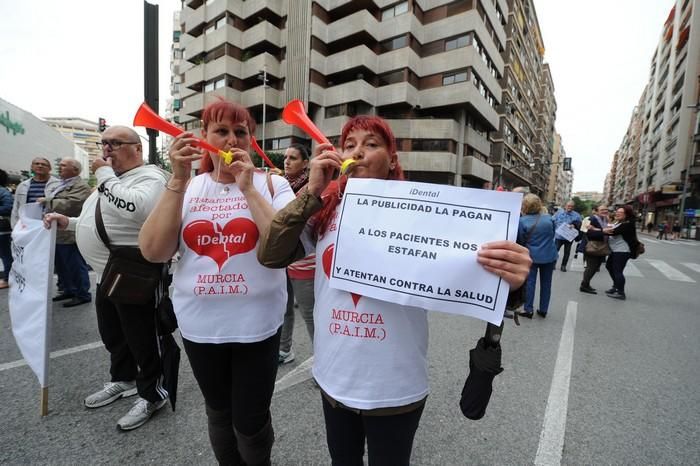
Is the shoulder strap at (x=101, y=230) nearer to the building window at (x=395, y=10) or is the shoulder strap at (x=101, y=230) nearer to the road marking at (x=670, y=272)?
the road marking at (x=670, y=272)

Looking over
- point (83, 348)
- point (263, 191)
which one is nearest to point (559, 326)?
point (263, 191)

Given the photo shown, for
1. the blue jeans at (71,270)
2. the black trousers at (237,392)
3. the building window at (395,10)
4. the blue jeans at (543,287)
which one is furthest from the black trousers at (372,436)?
the building window at (395,10)

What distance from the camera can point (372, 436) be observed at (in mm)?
1207

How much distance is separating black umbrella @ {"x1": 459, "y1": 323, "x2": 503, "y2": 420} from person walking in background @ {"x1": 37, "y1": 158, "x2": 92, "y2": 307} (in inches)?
195

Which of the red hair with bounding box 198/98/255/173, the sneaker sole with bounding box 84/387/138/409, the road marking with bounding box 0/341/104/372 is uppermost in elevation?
the red hair with bounding box 198/98/255/173

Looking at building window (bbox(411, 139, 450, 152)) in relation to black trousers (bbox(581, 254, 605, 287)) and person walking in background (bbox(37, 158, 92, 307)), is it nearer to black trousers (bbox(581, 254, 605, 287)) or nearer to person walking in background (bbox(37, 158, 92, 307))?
black trousers (bbox(581, 254, 605, 287))

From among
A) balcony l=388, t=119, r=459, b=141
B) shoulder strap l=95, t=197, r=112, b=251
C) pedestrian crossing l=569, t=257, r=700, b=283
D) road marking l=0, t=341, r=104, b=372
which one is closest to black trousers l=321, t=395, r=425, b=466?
shoulder strap l=95, t=197, r=112, b=251

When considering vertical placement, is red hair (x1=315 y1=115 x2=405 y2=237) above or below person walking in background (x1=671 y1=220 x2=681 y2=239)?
above

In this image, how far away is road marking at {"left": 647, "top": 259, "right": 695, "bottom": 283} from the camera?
8.33 m

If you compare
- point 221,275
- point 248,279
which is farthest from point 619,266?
point 221,275

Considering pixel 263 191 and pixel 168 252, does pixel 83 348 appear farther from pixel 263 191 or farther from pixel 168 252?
pixel 263 191

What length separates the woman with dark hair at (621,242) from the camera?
6.00 m

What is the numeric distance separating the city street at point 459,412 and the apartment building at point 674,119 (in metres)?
32.5

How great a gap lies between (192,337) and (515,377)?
2.89 meters
